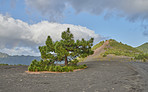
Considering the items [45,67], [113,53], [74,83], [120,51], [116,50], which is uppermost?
[116,50]

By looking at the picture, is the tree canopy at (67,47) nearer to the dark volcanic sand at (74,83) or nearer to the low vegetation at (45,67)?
the low vegetation at (45,67)

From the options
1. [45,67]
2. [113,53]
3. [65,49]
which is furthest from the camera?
[113,53]

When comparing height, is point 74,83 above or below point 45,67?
below

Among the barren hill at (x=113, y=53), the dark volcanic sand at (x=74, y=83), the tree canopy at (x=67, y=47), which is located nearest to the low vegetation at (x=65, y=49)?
the tree canopy at (x=67, y=47)

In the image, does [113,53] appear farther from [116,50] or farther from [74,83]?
[74,83]

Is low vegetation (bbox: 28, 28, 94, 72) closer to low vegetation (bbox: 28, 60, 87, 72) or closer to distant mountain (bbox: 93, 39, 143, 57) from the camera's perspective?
low vegetation (bbox: 28, 60, 87, 72)

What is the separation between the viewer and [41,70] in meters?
16.9

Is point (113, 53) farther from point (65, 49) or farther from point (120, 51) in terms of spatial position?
point (65, 49)

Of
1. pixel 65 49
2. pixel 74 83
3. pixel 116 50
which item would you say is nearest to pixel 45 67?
pixel 65 49

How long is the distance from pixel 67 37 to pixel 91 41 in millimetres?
4095

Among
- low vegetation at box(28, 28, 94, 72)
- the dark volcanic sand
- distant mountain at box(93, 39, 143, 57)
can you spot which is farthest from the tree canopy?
distant mountain at box(93, 39, 143, 57)

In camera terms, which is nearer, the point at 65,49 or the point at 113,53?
the point at 65,49

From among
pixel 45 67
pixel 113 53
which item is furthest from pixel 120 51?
pixel 45 67

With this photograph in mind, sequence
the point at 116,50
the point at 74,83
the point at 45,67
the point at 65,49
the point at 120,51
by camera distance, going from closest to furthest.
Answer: the point at 74,83, the point at 45,67, the point at 65,49, the point at 120,51, the point at 116,50
